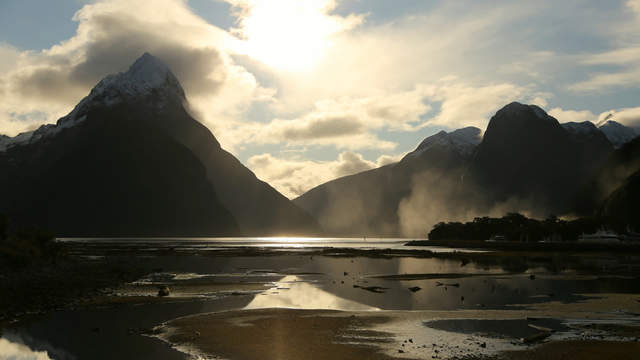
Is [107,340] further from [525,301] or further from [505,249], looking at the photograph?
[505,249]

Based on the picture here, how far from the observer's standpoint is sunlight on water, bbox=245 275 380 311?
40219 mm

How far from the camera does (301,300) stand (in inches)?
1745

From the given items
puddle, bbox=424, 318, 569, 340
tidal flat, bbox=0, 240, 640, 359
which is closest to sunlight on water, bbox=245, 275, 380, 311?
tidal flat, bbox=0, 240, 640, 359

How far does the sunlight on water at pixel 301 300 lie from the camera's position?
40219 millimetres

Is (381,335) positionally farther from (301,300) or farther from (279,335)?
(301,300)

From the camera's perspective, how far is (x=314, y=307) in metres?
40.2

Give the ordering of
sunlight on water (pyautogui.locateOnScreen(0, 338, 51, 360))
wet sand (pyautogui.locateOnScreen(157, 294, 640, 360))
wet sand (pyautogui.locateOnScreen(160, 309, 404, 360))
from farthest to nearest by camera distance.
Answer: sunlight on water (pyautogui.locateOnScreen(0, 338, 51, 360)), wet sand (pyautogui.locateOnScreen(160, 309, 404, 360)), wet sand (pyautogui.locateOnScreen(157, 294, 640, 360))

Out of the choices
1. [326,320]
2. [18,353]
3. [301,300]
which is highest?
[326,320]

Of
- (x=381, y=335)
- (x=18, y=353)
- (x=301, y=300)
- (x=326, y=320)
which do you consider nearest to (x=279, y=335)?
(x=326, y=320)

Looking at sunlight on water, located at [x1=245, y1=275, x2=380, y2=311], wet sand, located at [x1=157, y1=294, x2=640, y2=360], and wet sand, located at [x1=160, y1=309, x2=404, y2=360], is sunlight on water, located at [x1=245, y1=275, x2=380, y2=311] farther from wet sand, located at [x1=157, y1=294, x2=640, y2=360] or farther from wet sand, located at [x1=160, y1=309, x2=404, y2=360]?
wet sand, located at [x1=160, y1=309, x2=404, y2=360]

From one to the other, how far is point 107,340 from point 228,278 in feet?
117

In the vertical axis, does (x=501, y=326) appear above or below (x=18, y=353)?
above

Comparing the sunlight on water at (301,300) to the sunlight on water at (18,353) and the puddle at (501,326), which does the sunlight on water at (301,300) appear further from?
the sunlight on water at (18,353)

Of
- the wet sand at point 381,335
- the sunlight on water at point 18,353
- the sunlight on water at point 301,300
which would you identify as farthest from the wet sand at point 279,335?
the sunlight on water at point 18,353
